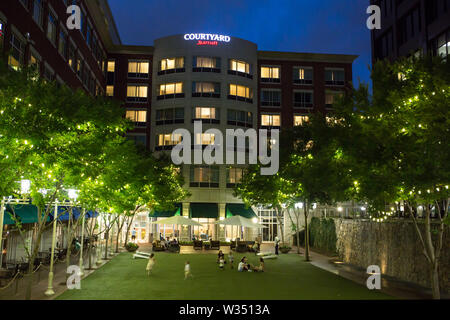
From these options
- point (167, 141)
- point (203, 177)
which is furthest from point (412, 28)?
point (167, 141)

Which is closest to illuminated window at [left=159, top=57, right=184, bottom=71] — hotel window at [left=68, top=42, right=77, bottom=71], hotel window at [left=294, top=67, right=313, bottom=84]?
hotel window at [left=294, top=67, right=313, bottom=84]

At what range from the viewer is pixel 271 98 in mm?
58750

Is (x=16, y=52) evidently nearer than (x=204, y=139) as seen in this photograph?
Yes

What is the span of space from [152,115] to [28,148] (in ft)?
139

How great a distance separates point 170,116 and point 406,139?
4199 cm

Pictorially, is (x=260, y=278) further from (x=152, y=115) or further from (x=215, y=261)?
(x=152, y=115)

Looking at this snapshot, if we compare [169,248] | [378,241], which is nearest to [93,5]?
[169,248]

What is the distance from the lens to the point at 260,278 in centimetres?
2456

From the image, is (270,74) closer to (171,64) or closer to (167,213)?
(171,64)

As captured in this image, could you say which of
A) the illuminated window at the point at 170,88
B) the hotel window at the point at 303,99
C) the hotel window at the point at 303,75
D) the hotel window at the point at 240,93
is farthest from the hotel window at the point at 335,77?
the illuminated window at the point at 170,88

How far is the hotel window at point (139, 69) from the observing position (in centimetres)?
5753

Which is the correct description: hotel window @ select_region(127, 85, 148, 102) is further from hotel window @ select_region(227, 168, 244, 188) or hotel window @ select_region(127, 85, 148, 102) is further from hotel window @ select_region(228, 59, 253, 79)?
hotel window @ select_region(227, 168, 244, 188)

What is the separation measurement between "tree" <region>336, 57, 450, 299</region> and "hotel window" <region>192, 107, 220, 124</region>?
3687 centimetres

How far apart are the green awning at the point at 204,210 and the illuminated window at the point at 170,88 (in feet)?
50.2
